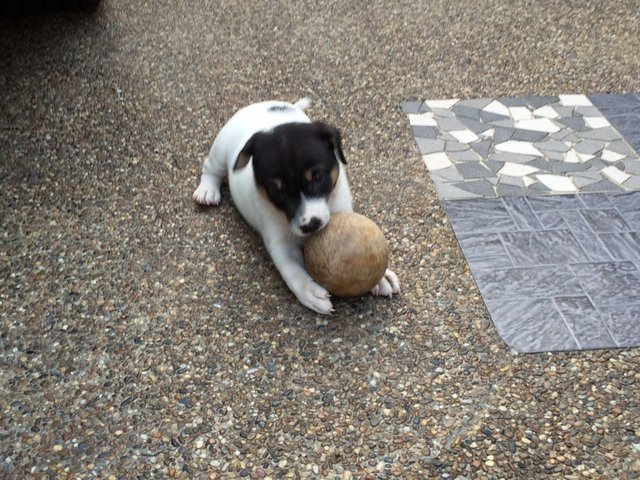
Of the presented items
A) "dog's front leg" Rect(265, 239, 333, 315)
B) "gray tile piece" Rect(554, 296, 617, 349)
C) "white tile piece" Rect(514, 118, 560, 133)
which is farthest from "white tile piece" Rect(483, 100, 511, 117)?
"dog's front leg" Rect(265, 239, 333, 315)

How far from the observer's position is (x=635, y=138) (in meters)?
4.98

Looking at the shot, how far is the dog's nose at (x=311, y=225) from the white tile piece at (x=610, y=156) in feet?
7.70

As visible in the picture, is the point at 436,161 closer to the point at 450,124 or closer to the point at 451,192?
the point at 451,192

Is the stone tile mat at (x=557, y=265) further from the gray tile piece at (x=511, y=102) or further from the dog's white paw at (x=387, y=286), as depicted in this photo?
the gray tile piece at (x=511, y=102)

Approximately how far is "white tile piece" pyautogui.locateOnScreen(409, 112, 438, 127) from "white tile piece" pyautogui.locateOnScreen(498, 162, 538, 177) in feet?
2.13

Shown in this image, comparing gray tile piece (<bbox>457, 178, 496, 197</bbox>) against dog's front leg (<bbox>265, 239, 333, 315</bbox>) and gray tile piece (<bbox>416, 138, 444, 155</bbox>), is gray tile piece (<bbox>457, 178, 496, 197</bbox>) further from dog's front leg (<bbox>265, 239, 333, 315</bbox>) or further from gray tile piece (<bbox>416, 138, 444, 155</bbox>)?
dog's front leg (<bbox>265, 239, 333, 315</bbox>)

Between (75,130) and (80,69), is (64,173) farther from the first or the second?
(80,69)

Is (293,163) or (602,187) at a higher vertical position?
(293,163)

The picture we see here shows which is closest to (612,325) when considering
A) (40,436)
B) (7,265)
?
(40,436)

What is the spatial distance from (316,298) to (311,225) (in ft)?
1.23

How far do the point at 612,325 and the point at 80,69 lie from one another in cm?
415

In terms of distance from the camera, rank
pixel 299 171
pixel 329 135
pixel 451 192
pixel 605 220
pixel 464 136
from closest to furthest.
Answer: pixel 299 171
pixel 329 135
pixel 605 220
pixel 451 192
pixel 464 136

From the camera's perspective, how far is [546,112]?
17.2 ft

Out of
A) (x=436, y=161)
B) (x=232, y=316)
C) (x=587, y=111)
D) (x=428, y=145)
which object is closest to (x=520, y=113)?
(x=587, y=111)
